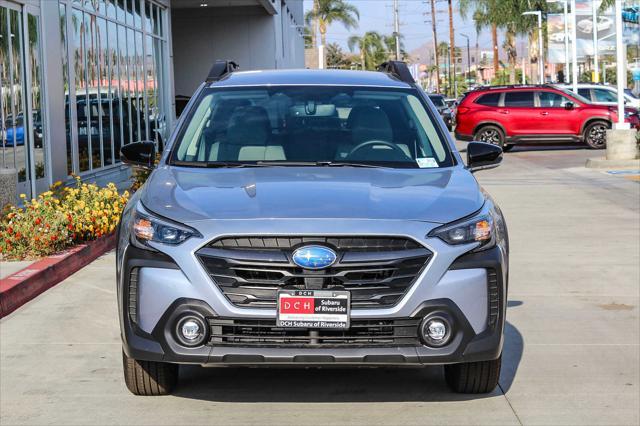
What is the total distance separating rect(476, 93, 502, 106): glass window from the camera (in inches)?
1259

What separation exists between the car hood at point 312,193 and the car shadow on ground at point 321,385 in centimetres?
115

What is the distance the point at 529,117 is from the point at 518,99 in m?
0.61

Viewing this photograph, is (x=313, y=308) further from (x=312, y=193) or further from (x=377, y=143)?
(x=377, y=143)

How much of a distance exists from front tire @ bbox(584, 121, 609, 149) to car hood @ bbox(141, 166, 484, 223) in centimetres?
2672

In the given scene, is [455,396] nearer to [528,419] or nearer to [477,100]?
[528,419]

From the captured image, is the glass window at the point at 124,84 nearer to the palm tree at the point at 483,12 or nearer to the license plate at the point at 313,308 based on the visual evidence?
the license plate at the point at 313,308

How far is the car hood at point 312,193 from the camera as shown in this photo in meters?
5.28

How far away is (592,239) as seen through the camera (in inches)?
499

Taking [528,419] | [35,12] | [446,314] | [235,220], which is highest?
[35,12]

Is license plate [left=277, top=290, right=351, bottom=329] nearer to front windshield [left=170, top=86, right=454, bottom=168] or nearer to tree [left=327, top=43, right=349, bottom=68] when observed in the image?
front windshield [left=170, top=86, right=454, bottom=168]

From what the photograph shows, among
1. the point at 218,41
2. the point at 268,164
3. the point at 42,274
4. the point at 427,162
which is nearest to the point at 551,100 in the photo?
the point at 218,41

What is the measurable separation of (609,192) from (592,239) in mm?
6093

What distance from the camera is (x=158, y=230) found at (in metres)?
5.29

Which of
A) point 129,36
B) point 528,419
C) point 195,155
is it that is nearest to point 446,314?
point 528,419
